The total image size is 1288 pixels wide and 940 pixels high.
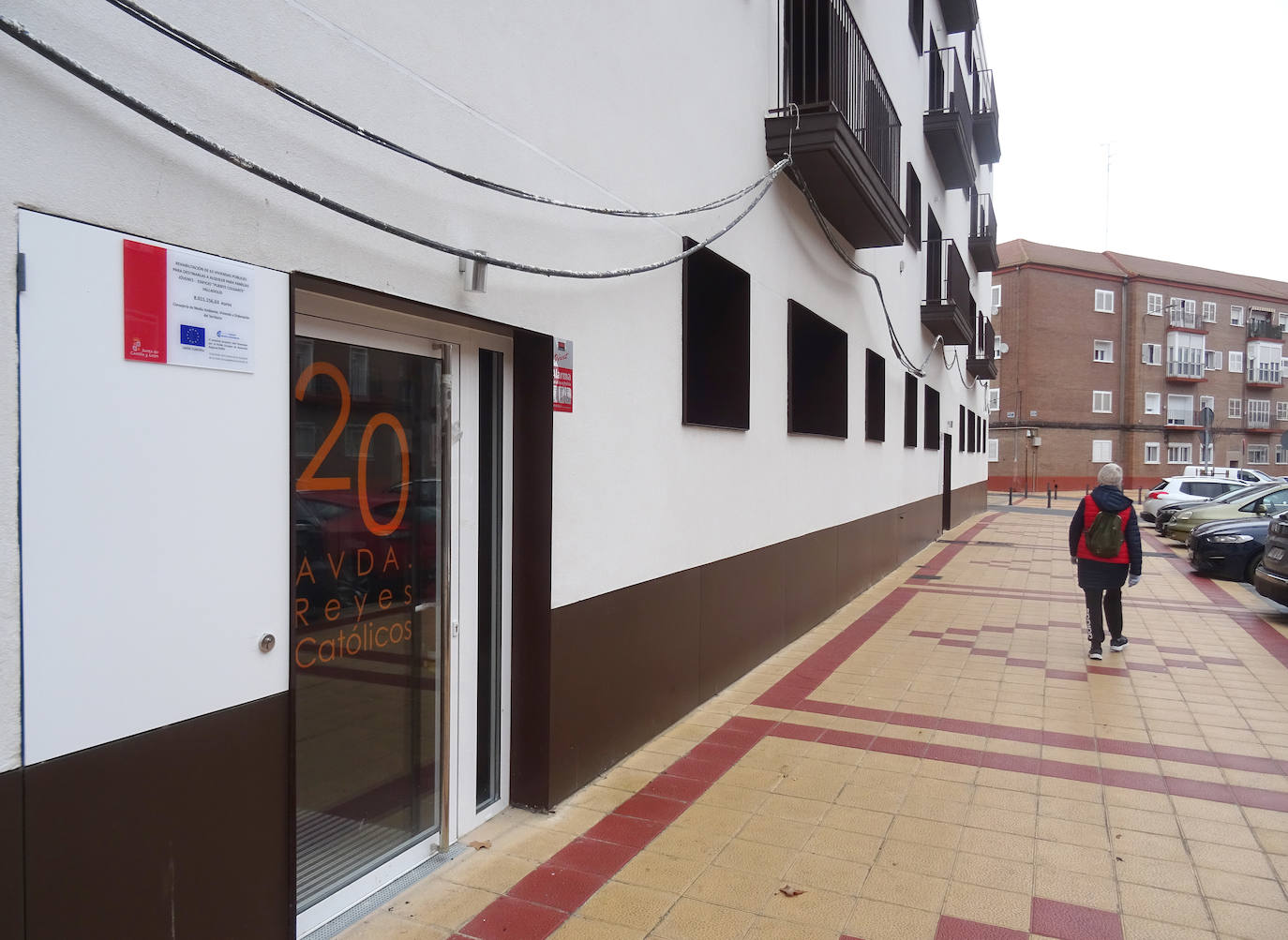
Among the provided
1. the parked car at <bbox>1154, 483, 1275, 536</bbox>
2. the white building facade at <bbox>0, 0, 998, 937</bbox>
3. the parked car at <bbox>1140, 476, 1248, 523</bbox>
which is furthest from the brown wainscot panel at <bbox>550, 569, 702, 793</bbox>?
the parked car at <bbox>1140, 476, 1248, 523</bbox>

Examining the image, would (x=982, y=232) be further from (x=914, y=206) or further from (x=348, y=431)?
(x=348, y=431)

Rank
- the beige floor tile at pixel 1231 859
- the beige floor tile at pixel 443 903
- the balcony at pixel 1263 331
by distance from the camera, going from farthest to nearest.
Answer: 1. the balcony at pixel 1263 331
2. the beige floor tile at pixel 1231 859
3. the beige floor tile at pixel 443 903

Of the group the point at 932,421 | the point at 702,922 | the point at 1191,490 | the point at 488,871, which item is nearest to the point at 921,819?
the point at 702,922

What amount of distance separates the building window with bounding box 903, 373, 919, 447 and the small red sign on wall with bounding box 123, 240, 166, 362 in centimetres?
1300

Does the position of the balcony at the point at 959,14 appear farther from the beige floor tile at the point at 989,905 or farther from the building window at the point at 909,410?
the beige floor tile at the point at 989,905

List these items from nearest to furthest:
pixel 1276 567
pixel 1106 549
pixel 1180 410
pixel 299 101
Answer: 1. pixel 299 101
2. pixel 1106 549
3. pixel 1276 567
4. pixel 1180 410

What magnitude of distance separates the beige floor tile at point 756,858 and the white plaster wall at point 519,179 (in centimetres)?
140

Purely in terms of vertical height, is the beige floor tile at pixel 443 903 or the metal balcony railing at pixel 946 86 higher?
the metal balcony railing at pixel 946 86

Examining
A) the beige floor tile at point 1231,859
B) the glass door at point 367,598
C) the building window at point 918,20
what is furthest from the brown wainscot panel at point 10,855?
the building window at point 918,20

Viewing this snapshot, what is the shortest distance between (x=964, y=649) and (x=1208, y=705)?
7.16 ft

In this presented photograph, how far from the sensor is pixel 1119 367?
49812 millimetres

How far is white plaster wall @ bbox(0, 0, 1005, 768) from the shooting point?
2.25 meters

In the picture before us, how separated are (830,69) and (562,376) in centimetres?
531

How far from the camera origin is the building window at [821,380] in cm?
1003
